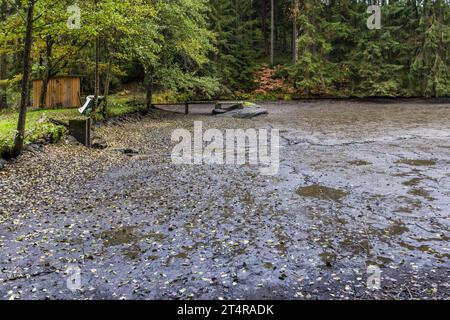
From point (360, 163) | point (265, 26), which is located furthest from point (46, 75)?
point (265, 26)

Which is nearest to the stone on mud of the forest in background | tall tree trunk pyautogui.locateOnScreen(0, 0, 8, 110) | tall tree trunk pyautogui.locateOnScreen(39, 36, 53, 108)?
tall tree trunk pyautogui.locateOnScreen(39, 36, 53, 108)

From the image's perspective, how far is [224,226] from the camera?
5871mm

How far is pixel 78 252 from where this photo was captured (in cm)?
497

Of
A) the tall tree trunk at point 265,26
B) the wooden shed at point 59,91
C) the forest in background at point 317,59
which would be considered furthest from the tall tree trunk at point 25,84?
the tall tree trunk at point 265,26

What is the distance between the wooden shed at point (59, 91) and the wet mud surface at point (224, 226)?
920cm

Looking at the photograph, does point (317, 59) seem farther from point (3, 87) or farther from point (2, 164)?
point (2, 164)

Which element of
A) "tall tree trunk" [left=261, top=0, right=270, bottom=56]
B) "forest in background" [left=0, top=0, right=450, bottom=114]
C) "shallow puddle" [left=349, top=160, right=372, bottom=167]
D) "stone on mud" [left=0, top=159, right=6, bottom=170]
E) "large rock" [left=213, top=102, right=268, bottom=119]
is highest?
"tall tree trunk" [left=261, top=0, right=270, bottom=56]

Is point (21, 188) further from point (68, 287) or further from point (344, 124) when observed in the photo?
point (344, 124)

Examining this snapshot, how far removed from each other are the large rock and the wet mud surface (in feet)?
35.9

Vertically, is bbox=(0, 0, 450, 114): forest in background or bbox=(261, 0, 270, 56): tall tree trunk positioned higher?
bbox=(261, 0, 270, 56): tall tree trunk

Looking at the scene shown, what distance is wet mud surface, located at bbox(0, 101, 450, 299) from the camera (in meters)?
4.18

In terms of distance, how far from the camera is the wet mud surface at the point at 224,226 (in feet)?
13.7

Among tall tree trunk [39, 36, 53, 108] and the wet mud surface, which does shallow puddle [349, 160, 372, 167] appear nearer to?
the wet mud surface

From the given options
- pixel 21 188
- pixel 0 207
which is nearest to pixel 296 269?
pixel 0 207
